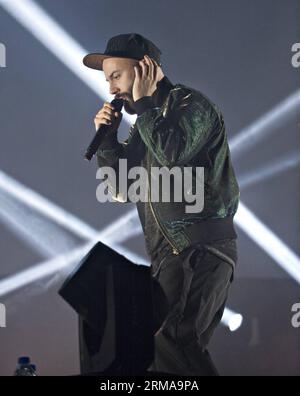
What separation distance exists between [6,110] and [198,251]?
42.4 inches

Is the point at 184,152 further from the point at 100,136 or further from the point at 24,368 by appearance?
the point at 24,368

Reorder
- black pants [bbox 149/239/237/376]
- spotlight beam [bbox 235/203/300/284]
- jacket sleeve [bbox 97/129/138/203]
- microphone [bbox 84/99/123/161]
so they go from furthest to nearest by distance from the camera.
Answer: spotlight beam [bbox 235/203/300/284] → jacket sleeve [bbox 97/129/138/203] → black pants [bbox 149/239/237/376] → microphone [bbox 84/99/123/161]

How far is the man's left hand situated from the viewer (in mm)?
3367

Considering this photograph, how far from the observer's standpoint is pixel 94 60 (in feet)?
11.3

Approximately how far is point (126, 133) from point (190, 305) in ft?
2.65

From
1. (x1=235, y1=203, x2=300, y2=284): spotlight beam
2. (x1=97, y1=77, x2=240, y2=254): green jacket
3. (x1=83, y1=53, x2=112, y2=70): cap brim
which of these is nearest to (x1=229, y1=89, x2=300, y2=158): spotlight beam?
(x1=97, y1=77, x2=240, y2=254): green jacket

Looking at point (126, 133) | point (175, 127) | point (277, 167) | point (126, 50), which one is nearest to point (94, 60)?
point (126, 50)

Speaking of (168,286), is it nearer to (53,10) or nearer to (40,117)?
Result: (40,117)

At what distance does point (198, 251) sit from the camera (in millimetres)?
3234

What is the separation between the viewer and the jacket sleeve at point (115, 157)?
331cm

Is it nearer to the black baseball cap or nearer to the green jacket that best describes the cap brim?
the black baseball cap

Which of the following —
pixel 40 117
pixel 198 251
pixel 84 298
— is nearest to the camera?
pixel 84 298

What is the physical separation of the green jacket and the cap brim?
264mm

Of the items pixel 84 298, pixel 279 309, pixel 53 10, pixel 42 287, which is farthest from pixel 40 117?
pixel 279 309
